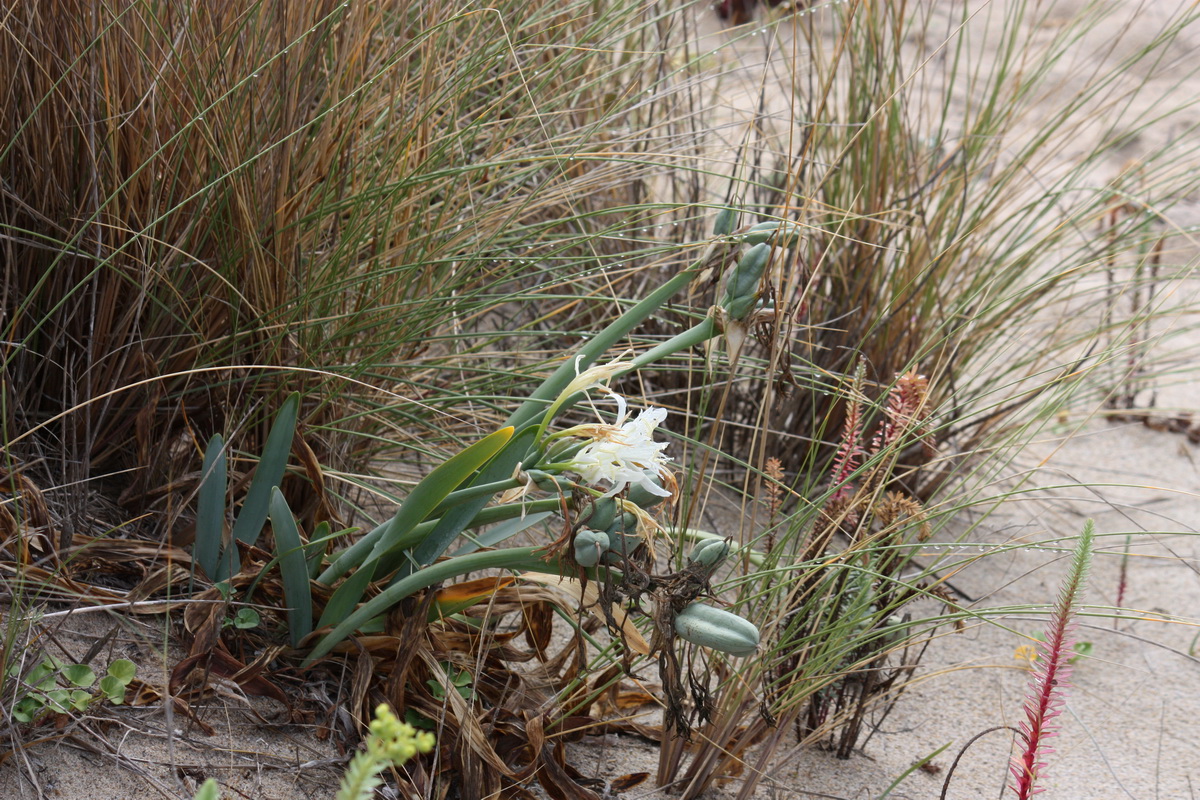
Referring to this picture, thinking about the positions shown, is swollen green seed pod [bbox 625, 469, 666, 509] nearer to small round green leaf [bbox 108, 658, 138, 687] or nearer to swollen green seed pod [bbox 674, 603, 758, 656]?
swollen green seed pod [bbox 674, 603, 758, 656]

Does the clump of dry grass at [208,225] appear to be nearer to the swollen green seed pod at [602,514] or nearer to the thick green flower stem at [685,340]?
the thick green flower stem at [685,340]

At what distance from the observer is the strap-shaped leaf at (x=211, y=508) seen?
116cm

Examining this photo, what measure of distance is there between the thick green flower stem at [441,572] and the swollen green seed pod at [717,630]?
0.42 feet

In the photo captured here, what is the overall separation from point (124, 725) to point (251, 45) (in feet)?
2.62

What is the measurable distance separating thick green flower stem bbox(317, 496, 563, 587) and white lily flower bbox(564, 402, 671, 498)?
0.06 meters

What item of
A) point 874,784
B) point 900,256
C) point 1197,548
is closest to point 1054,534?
point 1197,548

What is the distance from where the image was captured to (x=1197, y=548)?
220 centimetres

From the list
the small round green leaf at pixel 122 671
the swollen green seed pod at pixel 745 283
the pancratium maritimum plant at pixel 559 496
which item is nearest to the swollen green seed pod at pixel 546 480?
the pancratium maritimum plant at pixel 559 496

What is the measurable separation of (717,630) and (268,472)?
573mm

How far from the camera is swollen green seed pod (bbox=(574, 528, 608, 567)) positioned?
2.91ft

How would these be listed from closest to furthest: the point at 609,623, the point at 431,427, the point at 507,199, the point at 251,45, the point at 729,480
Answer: the point at 609,623
the point at 251,45
the point at 431,427
the point at 507,199
the point at 729,480

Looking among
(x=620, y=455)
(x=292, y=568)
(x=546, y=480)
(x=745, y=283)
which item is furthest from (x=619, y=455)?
(x=292, y=568)

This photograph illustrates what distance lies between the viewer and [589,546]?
35.2 inches

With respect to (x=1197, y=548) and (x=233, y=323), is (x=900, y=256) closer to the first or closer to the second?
(x=1197, y=548)
